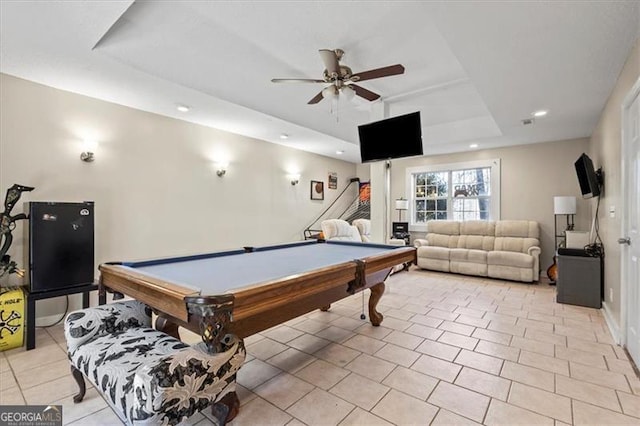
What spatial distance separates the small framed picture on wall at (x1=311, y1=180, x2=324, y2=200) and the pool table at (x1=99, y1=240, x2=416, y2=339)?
13.7 ft

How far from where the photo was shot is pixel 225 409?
1.67 m

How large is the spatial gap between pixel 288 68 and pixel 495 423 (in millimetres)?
3221

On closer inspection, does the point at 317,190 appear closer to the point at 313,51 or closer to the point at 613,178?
the point at 313,51

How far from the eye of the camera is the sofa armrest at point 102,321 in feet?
5.92

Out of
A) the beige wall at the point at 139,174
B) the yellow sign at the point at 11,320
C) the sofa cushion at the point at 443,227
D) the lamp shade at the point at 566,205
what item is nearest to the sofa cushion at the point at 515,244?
the lamp shade at the point at 566,205

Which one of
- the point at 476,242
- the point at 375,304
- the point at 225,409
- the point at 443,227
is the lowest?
the point at 225,409

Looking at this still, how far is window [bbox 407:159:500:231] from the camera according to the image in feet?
21.0

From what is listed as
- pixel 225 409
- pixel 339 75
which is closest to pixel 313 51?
pixel 339 75

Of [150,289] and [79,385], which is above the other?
[150,289]

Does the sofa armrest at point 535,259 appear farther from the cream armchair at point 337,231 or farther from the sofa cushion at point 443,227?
the cream armchair at point 337,231

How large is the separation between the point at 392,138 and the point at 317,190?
12.2 feet

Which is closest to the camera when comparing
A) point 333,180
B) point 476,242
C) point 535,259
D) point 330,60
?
point 330,60

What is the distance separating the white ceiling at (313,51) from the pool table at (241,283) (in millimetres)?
1764

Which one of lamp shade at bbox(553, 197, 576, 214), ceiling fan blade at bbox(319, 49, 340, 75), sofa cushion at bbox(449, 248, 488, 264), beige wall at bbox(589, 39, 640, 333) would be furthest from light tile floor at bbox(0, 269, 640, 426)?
ceiling fan blade at bbox(319, 49, 340, 75)
